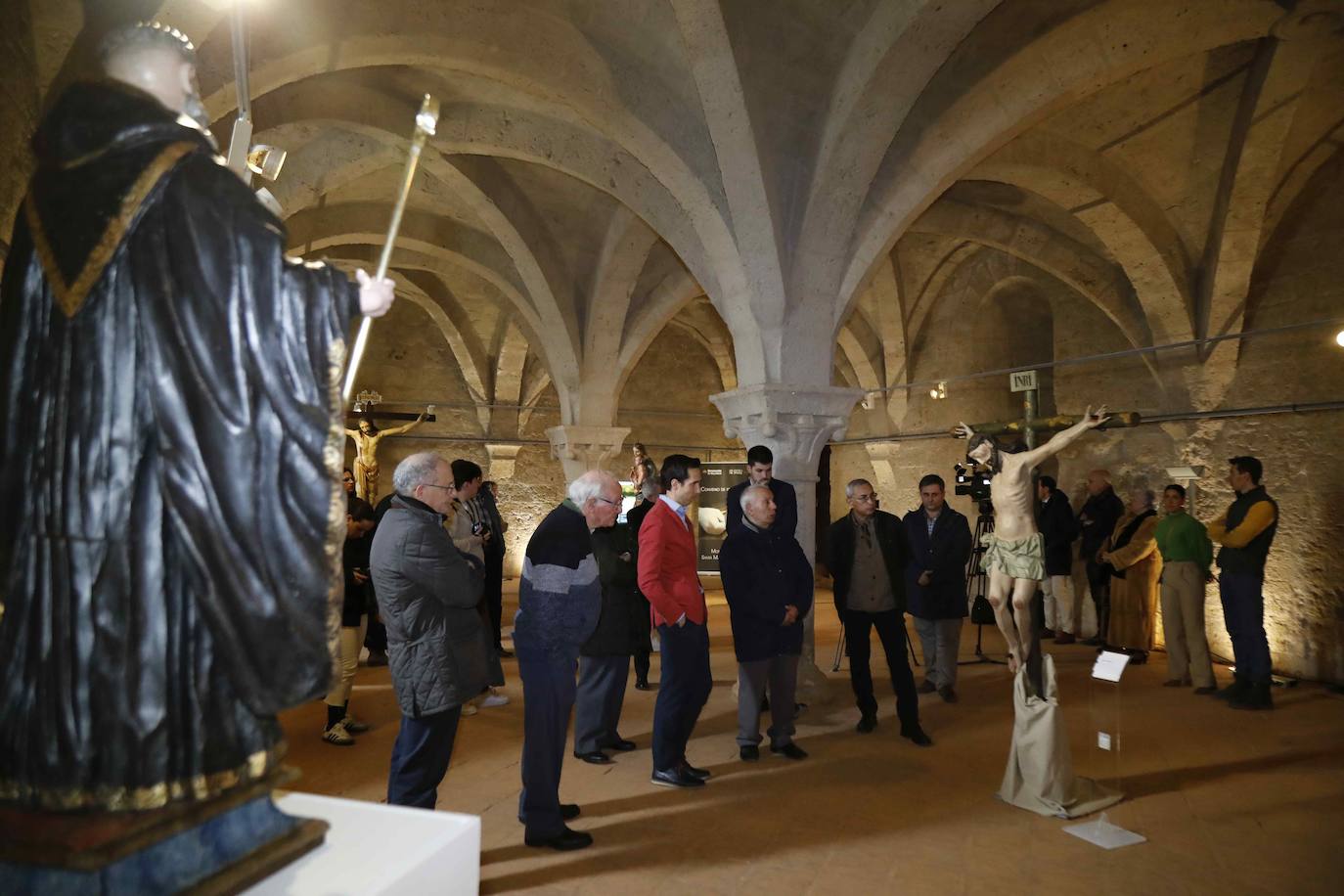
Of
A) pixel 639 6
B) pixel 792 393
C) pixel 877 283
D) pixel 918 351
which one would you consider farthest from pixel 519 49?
pixel 918 351

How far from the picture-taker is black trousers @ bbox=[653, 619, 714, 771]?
392 centimetres

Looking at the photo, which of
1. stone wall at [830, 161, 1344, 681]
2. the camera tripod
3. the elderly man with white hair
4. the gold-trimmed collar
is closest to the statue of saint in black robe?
the gold-trimmed collar

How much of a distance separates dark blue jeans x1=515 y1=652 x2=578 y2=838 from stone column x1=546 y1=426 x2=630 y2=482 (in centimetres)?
678

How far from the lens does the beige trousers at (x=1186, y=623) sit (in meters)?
6.32

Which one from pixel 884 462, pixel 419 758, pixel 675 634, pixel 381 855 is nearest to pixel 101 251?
pixel 381 855

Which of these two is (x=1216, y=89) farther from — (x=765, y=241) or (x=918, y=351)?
(x=918, y=351)

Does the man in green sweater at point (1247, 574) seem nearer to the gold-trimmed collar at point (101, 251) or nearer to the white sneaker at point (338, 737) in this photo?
the white sneaker at point (338, 737)

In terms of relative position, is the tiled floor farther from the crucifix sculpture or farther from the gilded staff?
the gilded staff

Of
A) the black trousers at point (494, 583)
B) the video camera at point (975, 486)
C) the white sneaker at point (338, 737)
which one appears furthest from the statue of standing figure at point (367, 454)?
the video camera at point (975, 486)

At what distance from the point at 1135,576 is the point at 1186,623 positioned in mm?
2054

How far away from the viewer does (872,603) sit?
194 inches

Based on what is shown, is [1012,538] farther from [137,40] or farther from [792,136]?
[137,40]

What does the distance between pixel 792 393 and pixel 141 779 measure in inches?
200

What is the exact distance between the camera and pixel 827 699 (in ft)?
19.1
